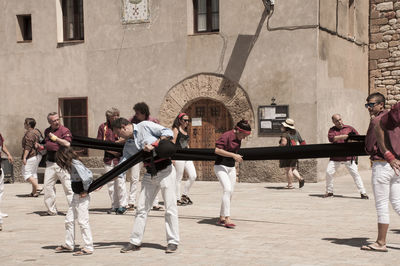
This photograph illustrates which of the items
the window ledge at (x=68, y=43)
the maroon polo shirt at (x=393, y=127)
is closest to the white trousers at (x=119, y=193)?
the maroon polo shirt at (x=393, y=127)

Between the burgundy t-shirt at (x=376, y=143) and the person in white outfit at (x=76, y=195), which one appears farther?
the person in white outfit at (x=76, y=195)

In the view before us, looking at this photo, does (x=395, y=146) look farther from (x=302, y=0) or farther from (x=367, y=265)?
(x=302, y=0)

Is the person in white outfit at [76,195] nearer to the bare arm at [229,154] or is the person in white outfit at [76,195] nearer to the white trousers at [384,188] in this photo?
the bare arm at [229,154]

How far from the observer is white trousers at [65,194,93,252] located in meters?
6.87

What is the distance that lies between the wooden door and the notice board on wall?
90cm

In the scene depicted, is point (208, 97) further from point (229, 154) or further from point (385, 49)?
point (229, 154)

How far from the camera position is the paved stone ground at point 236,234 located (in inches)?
254

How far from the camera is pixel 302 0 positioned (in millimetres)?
14602

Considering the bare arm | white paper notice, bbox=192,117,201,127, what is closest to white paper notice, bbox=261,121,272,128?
white paper notice, bbox=192,117,201,127

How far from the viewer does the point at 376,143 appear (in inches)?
265

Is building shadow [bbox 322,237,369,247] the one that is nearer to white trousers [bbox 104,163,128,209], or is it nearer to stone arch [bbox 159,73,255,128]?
white trousers [bbox 104,163,128,209]

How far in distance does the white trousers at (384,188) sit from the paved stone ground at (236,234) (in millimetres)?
431

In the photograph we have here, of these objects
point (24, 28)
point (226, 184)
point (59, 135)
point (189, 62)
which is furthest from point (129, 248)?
point (24, 28)

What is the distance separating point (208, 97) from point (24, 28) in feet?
20.9
